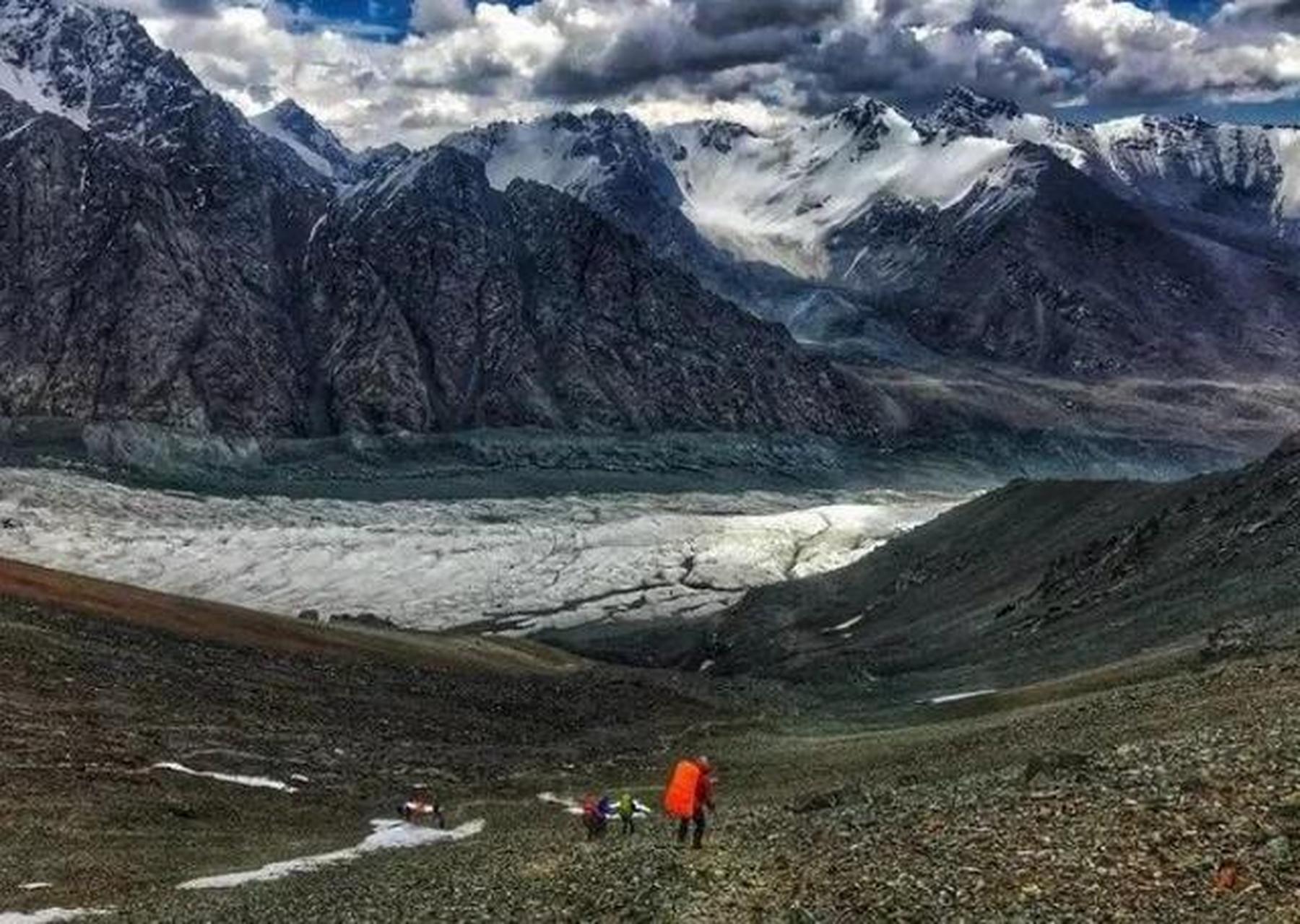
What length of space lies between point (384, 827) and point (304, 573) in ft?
495

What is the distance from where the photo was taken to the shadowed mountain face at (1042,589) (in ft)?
228

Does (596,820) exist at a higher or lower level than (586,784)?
higher

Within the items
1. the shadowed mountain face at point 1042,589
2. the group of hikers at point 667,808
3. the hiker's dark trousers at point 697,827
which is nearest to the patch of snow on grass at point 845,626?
the shadowed mountain face at point 1042,589

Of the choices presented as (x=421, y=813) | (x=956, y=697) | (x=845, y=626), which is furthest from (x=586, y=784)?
(x=845, y=626)

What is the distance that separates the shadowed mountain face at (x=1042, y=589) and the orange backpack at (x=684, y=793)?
3052 cm

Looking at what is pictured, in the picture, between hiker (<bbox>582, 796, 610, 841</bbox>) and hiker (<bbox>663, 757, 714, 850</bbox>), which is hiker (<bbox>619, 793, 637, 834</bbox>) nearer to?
hiker (<bbox>582, 796, 610, 841</bbox>)

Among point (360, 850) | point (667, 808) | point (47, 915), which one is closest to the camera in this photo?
point (667, 808)

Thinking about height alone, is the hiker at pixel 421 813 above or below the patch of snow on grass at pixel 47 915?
below

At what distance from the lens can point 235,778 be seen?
164 ft

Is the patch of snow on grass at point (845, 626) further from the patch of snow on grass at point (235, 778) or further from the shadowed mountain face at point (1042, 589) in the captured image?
the patch of snow on grass at point (235, 778)

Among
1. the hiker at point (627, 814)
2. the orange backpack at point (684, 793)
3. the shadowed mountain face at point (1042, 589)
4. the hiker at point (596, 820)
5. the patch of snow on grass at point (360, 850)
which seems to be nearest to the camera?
the orange backpack at point (684, 793)

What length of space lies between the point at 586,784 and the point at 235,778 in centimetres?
1372

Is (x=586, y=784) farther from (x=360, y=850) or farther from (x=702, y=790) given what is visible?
(x=702, y=790)

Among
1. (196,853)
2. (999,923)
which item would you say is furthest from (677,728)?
(999,923)
